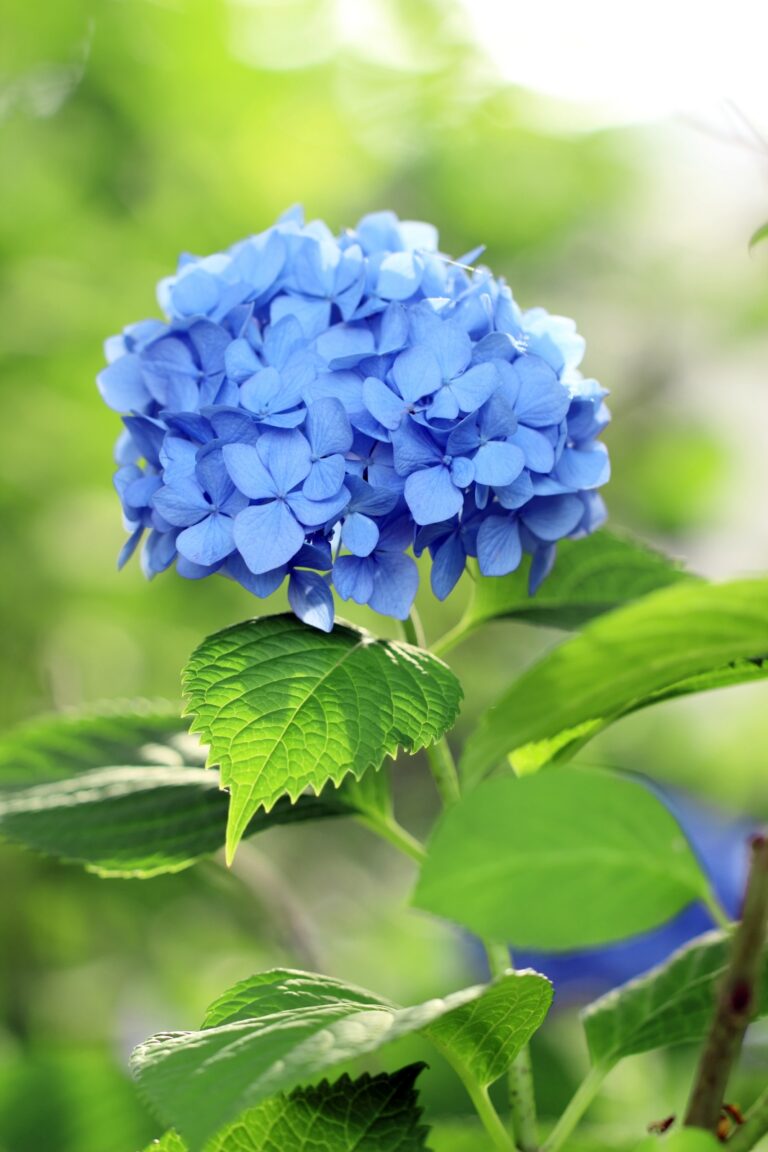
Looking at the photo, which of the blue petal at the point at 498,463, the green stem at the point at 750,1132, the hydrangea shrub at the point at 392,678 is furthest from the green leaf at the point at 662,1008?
the blue petal at the point at 498,463

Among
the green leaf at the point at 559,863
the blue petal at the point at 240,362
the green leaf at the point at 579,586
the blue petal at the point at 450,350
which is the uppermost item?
the blue petal at the point at 240,362

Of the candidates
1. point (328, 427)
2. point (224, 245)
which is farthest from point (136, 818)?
point (224, 245)

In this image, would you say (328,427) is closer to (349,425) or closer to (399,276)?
(349,425)

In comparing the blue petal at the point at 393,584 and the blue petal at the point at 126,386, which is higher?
the blue petal at the point at 126,386

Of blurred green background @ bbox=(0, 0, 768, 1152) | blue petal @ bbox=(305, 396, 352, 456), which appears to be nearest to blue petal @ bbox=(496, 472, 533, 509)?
blue petal @ bbox=(305, 396, 352, 456)

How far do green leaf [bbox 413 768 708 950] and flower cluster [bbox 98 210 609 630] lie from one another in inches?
9.0

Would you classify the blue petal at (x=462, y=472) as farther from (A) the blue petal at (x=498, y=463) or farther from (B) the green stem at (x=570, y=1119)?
(B) the green stem at (x=570, y=1119)

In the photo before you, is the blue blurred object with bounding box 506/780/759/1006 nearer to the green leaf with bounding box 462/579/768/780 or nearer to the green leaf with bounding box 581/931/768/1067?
the green leaf with bounding box 581/931/768/1067

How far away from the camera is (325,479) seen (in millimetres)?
763

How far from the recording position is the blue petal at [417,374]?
773 mm

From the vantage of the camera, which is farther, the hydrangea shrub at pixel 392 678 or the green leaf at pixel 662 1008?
the green leaf at pixel 662 1008

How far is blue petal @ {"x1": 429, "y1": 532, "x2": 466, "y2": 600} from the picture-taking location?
31.8 inches

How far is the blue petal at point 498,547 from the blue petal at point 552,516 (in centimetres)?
2

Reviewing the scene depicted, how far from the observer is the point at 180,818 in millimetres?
955
